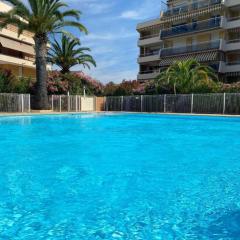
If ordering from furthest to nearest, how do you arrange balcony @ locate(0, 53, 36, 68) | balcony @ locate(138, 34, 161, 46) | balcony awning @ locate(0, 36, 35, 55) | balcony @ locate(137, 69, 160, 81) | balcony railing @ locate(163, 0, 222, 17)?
balcony @ locate(138, 34, 161, 46) < balcony @ locate(137, 69, 160, 81) < balcony awning @ locate(0, 36, 35, 55) < balcony railing @ locate(163, 0, 222, 17) < balcony @ locate(0, 53, 36, 68)

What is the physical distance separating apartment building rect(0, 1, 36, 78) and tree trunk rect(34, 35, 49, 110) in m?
12.8

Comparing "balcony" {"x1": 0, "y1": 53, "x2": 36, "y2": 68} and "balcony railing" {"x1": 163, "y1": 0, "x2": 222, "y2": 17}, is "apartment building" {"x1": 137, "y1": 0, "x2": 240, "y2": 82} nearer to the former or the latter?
"balcony railing" {"x1": 163, "y1": 0, "x2": 222, "y2": 17}

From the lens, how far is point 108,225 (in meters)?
4.68

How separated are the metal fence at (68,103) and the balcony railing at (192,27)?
17.0 metres

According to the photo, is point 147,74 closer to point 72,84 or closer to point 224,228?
point 72,84

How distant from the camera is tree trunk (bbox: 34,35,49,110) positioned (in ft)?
100

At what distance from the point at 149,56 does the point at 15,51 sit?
17.9 metres

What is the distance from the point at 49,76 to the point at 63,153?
2706cm

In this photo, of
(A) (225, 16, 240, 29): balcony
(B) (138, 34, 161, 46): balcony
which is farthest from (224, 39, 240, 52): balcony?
(B) (138, 34, 161, 46): balcony

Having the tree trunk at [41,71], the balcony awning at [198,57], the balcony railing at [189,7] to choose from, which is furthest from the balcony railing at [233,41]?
the tree trunk at [41,71]

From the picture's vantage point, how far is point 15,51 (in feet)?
165

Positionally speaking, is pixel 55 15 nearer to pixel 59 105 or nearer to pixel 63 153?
pixel 59 105

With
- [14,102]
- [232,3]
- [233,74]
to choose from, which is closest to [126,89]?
[233,74]

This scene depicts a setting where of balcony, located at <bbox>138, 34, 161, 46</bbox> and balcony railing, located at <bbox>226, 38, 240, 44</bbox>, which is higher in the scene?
balcony, located at <bbox>138, 34, 161, 46</bbox>
